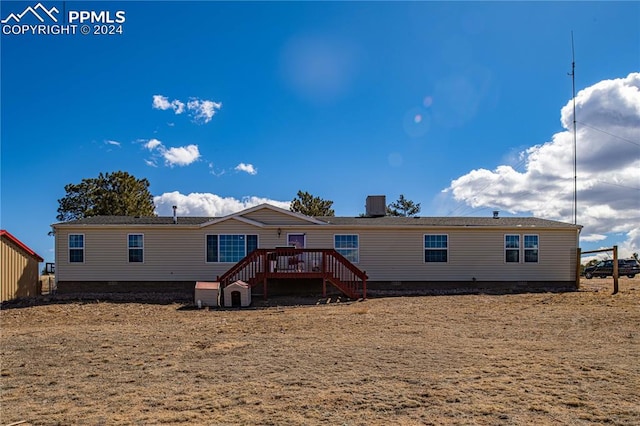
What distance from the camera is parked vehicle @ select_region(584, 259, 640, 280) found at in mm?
24734

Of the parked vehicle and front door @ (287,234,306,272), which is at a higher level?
front door @ (287,234,306,272)

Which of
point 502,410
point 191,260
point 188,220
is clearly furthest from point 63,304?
point 502,410

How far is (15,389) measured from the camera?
5.32 metres

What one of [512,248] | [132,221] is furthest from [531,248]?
[132,221]

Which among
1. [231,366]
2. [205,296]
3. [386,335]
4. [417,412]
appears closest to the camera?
→ [417,412]

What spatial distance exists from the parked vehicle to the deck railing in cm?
1754

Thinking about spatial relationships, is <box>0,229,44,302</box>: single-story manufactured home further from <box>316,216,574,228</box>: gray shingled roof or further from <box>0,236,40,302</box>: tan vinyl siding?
<box>316,216,574,228</box>: gray shingled roof

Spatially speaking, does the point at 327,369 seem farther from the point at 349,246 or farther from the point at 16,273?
the point at 16,273

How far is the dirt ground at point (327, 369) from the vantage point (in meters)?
4.41

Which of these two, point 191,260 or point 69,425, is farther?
point 191,260

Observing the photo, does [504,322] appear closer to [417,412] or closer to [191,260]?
[417,412]

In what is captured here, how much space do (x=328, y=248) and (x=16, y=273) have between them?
453 inches

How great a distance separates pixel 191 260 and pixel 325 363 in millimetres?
11742

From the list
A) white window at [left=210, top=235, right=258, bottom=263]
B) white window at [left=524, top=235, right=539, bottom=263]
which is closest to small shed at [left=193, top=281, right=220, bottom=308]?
white window at [left=210, top=235, right=258, bottom=263]
